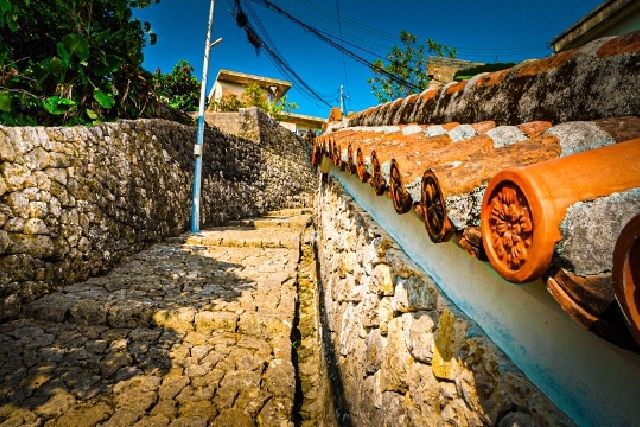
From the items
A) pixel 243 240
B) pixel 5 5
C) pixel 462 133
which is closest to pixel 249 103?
pixel 243 240

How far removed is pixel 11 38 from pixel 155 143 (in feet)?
10.2

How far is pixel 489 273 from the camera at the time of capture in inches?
46.9

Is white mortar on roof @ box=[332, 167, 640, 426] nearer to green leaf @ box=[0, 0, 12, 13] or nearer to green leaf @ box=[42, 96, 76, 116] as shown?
green leaf @ box=[0, 0, 12, 13]

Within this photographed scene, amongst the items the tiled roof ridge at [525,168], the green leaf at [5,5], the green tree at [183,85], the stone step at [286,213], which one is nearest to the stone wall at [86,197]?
the green leaf at [5,5]

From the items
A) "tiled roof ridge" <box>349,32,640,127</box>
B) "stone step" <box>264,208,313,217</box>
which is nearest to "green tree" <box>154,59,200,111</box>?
"stone step" <box>264,208,313,217</box>

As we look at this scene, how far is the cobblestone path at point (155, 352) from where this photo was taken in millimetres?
3141

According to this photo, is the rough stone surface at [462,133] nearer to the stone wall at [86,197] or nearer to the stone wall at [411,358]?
the stone wall at [411,358]

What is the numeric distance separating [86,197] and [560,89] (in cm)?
613

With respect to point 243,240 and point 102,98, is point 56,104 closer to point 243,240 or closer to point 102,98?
point 102,98

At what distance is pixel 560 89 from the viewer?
1.27 meters

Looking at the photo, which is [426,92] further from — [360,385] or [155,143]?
[155,143]

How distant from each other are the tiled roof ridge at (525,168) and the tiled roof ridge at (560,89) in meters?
0.08

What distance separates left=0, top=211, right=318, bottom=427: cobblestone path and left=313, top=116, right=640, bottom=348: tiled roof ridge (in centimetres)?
282

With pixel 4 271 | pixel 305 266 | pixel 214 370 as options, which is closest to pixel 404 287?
pixel 214 370
